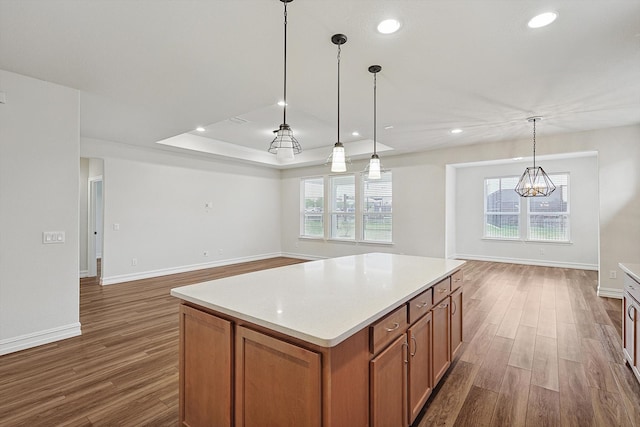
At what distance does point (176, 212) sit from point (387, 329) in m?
6.00

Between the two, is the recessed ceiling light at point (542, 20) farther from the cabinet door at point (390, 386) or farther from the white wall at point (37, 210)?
the white wall at point (37, 210)

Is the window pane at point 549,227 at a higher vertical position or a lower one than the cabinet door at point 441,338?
higher

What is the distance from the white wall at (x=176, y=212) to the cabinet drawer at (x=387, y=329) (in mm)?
5615

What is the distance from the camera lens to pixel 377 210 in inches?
289

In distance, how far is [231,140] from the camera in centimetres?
644

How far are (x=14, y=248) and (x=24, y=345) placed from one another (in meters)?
0.93

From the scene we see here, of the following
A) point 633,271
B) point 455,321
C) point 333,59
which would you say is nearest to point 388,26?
point 333,59

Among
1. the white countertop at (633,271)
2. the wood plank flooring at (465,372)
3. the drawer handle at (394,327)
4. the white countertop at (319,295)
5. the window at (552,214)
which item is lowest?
the wood plank flooring at (465,372)

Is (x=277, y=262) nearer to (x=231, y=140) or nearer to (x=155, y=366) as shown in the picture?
(x=231, y=140)

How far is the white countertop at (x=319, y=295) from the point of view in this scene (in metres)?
1.23

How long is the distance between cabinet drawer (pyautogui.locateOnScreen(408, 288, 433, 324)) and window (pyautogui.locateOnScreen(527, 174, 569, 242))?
6887 millimetres

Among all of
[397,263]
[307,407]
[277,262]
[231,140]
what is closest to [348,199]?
[277,262]

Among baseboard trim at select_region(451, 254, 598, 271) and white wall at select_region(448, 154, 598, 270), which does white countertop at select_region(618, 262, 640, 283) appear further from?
baseboard trim at select_region(451, 254, 598, 271)

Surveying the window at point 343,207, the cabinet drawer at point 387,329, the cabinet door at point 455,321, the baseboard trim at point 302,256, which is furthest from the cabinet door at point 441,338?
the baseboard trim at point 302,256
